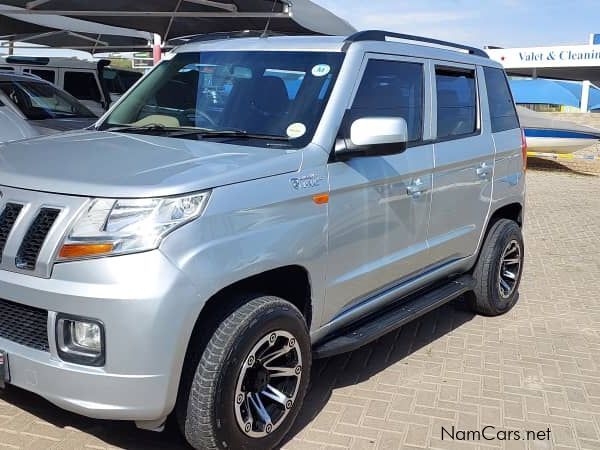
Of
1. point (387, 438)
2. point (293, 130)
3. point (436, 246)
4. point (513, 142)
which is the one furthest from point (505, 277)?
point (293, 130)

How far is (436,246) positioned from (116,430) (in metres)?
2.30

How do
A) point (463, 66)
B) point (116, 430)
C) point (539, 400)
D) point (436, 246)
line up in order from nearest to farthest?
point (116, 430), point (539, 400), point (436, 246), point (463, 66)

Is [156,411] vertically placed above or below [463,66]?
below

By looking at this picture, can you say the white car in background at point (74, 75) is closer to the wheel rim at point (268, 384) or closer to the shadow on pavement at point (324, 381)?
the shadow on pavement at point (324, 381)

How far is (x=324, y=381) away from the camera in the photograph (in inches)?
164

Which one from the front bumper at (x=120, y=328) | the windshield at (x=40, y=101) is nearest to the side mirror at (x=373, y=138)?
the front bumper at (x=120, y=328)

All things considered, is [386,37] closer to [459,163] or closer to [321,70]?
[321,70]

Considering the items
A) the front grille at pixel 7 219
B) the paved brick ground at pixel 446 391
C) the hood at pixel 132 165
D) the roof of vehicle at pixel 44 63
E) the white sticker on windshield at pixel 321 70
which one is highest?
the white sticker on windshield at pixel 321 70

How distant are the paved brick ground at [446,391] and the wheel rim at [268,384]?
0.93 feet

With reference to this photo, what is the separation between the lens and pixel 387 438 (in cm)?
354

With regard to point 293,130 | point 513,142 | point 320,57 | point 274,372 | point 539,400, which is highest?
point 320,57

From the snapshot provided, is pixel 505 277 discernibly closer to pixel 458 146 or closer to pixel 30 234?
pixel 458 146

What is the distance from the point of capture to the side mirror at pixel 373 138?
11.0ft

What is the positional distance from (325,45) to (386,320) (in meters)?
1.64
